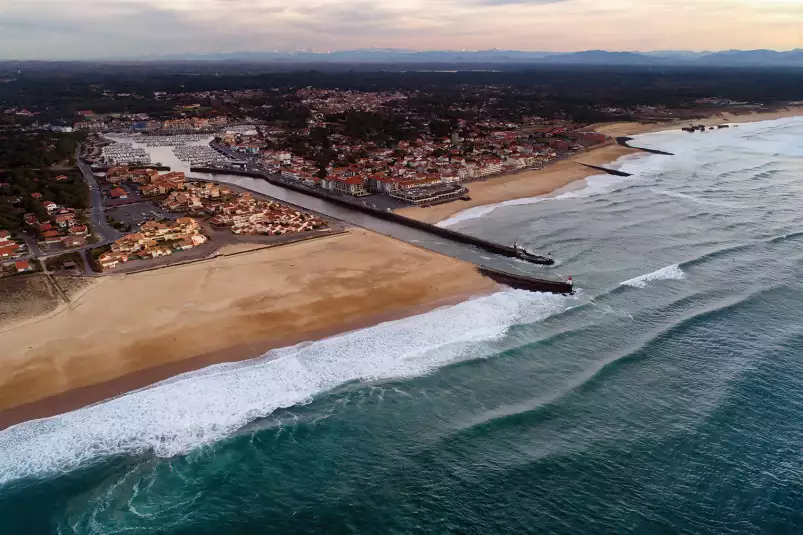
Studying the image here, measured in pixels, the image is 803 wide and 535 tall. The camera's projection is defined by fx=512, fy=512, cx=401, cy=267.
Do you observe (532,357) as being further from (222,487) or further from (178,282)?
(178,282)

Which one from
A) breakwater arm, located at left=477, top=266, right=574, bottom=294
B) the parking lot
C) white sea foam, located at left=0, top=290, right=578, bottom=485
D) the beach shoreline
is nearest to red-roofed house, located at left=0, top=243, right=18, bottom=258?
the parking lot

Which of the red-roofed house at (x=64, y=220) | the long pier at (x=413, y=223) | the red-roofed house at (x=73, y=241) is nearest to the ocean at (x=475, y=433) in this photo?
the long pier at (x=413, y=223)

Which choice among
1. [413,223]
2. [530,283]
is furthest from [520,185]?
[530,283]

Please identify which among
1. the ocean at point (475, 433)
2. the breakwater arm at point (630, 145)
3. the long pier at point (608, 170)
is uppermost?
the breakwater arm at point (630, 145)

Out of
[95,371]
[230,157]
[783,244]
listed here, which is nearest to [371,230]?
[95,371]

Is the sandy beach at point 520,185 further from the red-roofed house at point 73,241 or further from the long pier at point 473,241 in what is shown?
the red-roofed house at point 73,241
